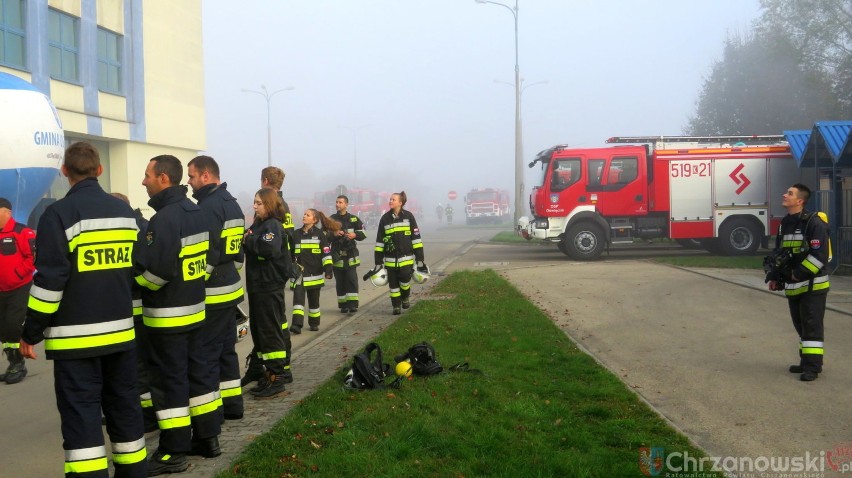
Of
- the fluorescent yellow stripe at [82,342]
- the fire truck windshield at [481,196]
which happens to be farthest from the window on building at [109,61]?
the fire truck windshield at [481,196]

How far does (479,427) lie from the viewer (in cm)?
556

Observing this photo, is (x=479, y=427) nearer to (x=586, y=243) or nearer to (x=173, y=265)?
(x=173, y=265)

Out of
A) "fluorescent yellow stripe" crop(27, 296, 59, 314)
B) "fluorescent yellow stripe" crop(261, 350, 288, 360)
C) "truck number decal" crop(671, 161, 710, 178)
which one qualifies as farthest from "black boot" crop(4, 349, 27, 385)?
"truck number decal" crop(671, 161, 710, 178)

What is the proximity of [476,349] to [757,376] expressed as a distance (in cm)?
275

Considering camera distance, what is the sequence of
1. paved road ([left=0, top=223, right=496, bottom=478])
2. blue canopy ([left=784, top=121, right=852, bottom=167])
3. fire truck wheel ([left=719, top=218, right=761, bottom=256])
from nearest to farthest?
paved road ([left=0, top=223, right=496, bottom=478]) → blue canopy ([left=784, top=121, right=852, bottom=167]) → fire truck wheel ([left=719, top=218, right=761, bottom=256])

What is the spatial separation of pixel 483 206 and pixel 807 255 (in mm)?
55296

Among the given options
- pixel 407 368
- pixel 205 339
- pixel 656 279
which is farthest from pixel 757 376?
pixel 656 279

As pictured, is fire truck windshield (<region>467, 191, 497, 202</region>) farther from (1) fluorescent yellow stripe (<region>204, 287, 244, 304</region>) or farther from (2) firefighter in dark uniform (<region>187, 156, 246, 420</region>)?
(1) fluorescent yellow stripe (<region>204, 287, 244, 304</region>)

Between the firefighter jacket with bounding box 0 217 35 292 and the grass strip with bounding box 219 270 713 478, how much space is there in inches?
132

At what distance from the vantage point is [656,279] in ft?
51.4

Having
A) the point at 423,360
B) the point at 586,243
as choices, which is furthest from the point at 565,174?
the point at 423,360

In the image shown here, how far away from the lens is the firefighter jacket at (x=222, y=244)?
5750mm

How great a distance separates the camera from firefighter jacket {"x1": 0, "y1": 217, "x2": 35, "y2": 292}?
779 cm

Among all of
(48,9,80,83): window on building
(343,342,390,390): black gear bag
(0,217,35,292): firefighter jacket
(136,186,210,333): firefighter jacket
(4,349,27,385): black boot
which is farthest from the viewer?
(48,9,80,83): window on building
